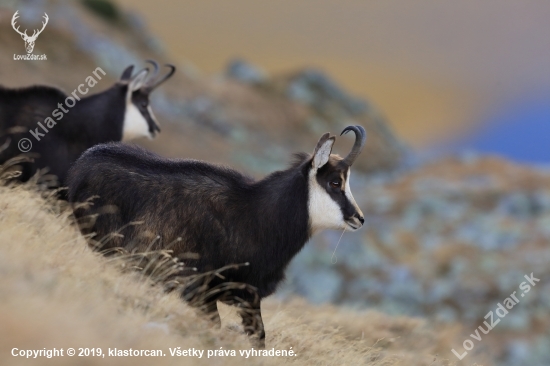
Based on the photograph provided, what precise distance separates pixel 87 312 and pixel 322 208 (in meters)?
3.07

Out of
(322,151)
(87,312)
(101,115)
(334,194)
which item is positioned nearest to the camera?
(87,312)

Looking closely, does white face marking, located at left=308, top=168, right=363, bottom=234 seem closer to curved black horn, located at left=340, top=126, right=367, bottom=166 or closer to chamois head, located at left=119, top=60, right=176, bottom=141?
curved black horn, located at left=340, top=126, right=367, bottom=166

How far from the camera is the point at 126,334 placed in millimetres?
5426

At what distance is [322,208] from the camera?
7754 millimetres

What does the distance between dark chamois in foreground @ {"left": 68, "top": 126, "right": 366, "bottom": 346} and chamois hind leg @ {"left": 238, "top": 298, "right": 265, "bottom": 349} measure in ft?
0.03

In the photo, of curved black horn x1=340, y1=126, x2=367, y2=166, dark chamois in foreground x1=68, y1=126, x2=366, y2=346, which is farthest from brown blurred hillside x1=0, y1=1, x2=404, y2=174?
curved black horn x1=340, y1=126, x2=367, y2=166

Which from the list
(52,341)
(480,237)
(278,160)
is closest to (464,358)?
(52,341)

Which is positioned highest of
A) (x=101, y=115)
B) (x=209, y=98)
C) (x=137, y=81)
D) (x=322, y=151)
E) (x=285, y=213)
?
(x=209, y=98)

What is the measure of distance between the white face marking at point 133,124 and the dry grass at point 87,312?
337 cm

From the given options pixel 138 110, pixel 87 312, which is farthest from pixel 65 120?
pixel 87 312

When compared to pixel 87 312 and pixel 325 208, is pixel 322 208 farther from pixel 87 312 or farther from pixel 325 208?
pixel 87 312

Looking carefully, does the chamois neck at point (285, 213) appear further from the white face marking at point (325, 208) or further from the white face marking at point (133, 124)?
the white face marking at point (133, 124)

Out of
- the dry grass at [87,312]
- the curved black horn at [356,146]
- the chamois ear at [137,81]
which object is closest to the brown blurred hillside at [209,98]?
the chamois ear at [137,81]

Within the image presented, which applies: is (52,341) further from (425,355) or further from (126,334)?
(425,355)
